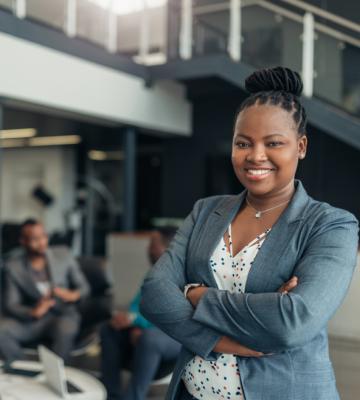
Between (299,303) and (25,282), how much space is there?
3362 mm

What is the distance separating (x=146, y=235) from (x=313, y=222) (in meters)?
6.02

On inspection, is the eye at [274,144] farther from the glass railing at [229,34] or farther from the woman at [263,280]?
the glass railing at [229,34]

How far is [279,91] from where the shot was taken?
50.4 inches

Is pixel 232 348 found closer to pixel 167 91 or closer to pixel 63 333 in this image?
pixel 63 333

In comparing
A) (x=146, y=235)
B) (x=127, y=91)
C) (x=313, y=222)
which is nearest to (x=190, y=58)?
(x=127, y=91)

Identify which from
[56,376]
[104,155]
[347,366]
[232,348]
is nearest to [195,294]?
[232,348]

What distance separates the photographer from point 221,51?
23.2 feet

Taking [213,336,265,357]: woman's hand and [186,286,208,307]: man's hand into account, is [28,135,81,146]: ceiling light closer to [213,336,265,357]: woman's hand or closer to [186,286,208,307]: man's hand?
[186,286,208,307]: man's hand

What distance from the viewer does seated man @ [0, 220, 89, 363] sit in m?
4.00

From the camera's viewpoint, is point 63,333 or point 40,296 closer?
point 63,333

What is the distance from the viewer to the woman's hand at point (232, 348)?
1.17 m

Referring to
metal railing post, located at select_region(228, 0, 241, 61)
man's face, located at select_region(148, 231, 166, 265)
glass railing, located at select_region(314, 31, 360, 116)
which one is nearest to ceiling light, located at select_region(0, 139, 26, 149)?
metal railing post, located at select_region(228, 0, 241, 61)

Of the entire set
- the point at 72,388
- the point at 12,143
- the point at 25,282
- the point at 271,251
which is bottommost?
the point at 72,388

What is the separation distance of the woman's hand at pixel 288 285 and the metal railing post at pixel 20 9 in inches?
212
